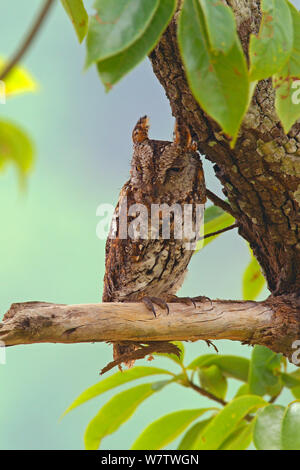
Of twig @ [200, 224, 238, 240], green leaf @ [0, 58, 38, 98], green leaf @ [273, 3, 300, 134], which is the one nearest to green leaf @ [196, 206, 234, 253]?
twig @ [200, 224, 238, 240]

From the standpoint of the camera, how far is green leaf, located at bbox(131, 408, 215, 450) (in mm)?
1400

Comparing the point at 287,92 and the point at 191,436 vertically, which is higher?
the point at 287,92

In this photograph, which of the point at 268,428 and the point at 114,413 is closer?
the point at 268,428

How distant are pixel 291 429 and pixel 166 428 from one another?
0.45 meters

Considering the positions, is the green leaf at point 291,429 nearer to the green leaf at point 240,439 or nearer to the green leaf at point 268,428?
the green leaf at point 268,428

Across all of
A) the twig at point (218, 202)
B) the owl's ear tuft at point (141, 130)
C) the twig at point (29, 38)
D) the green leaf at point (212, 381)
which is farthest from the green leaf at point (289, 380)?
the twig at point (29, 38)

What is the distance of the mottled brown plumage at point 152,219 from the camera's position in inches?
52.1

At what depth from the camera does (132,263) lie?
1.33 metres

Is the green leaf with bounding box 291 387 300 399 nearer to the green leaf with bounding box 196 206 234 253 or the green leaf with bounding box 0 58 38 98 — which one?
the green leaf with bounding box 196 206 234 253

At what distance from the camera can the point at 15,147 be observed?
0.49m

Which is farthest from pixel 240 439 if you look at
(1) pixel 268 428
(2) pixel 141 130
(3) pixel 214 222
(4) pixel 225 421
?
(2) pixel 141 130

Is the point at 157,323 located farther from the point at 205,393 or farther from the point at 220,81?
the point at 220,81

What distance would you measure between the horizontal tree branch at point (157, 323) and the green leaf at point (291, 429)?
0.19m
